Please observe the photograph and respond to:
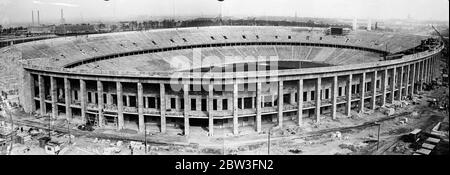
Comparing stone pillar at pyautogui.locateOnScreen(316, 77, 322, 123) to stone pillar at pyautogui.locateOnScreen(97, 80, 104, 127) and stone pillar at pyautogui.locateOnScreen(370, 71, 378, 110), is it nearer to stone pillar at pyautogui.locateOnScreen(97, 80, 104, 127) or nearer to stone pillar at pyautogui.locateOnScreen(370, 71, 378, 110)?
stone pillar at pyautogui.locateOnScreen(370, 71, 378, 110)

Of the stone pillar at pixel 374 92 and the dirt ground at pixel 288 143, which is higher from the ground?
the stone pillar at pixel 374 92

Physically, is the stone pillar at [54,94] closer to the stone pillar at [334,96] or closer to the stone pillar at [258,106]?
the stone pillar at [258,106]

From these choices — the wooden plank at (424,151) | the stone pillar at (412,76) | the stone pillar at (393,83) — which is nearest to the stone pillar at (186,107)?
the wooden plank at (424,151)

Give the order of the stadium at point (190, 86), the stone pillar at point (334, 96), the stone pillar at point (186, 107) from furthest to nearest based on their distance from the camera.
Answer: the stone pillar at point (334, 96)
the stadium at point (190, 86)
the stone pillar at point (186, 107)

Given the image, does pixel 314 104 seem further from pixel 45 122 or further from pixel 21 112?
pixel 21 112

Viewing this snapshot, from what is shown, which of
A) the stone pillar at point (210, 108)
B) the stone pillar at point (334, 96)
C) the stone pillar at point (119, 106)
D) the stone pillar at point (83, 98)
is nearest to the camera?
the stone pillar at point (210, 108)

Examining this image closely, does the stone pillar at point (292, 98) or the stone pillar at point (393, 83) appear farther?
the stone pillar at point (393, 83)

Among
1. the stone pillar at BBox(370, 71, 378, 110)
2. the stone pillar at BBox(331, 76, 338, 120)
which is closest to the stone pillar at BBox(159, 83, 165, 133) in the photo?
the stone pillar at BBox(331, 76, 338, 120)
